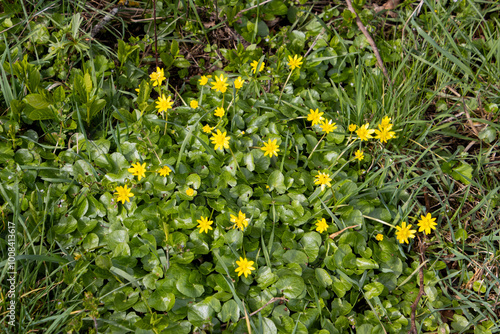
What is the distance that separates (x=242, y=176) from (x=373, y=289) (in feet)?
3.36

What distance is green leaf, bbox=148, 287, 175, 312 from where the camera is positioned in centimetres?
195

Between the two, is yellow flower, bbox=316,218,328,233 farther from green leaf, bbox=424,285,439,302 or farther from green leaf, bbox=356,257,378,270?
green leaf, bbox=424,285,439,302

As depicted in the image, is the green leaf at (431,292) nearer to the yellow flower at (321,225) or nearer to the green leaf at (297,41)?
Answer: the yellow flower at (321,225)

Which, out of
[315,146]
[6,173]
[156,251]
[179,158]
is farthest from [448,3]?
[6,173]

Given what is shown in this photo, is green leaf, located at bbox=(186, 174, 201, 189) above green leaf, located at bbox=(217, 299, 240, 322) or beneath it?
above

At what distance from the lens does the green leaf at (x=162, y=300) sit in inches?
76.8

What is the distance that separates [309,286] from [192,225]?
759 millimetres

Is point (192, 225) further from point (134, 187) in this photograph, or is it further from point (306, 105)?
point (306, 105)

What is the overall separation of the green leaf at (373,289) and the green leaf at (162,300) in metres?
1.11

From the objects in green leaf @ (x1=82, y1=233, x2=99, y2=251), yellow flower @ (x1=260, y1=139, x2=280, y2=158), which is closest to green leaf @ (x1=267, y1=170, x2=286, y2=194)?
yellow flower @ (x1=260, y1=139, x2=280, y2=158)

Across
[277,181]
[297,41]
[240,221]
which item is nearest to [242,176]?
[277,181]

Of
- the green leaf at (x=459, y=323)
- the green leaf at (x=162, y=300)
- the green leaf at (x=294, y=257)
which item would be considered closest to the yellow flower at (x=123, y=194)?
the green leaf at (x=162, y=300)

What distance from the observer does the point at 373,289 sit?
218cm

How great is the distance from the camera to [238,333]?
1.95m
